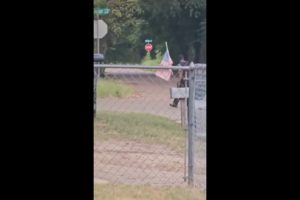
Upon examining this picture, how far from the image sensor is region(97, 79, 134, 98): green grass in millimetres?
2216

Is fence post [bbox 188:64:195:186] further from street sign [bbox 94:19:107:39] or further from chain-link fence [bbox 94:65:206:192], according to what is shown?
street sign [bbox 94:19:107:39]

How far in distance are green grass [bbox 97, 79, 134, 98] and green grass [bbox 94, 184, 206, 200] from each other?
41cm

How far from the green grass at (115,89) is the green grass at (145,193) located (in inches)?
16.0

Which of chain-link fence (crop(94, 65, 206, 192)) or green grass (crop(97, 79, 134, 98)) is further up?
green grass (crop(97, 79, 134, 98))

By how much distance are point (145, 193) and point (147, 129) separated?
65 centimetres

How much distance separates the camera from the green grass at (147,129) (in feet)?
8.96

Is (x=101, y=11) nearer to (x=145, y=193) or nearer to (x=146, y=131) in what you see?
(x=145, y=193)

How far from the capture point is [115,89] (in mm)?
2535

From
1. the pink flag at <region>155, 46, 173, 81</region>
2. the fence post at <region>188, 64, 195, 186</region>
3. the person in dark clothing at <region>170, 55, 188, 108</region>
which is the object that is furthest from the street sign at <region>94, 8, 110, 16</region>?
the fence post at <region>188, 64, 195, 186</region>

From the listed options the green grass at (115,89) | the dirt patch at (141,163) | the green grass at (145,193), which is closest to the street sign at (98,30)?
the green grass at (115,89)
